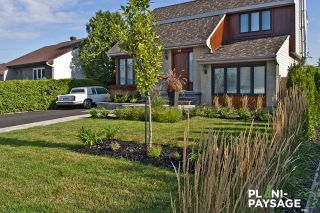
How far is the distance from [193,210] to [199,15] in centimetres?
2216

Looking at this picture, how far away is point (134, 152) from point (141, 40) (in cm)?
256

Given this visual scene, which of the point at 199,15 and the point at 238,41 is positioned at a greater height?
the point at 199,15

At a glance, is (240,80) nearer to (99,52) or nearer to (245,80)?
(245,80)

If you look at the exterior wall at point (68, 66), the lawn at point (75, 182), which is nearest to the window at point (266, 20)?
the lawn at point (75, 182)

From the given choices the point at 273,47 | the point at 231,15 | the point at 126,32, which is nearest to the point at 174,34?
the point at 231,15

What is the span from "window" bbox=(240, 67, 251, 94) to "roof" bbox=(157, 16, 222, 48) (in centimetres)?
304

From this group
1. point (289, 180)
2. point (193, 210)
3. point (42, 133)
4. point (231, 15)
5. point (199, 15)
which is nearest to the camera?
point (193, 210)

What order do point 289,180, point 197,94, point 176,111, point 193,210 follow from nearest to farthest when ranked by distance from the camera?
point 193,210, point 289,180, point 176,111, point 197,94

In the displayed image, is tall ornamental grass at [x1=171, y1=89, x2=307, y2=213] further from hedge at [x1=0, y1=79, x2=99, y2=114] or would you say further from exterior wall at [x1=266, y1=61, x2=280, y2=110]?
hedge at [x1=0, y1=79, x2=99, y2=114]

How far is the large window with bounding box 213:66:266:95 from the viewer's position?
18406mm

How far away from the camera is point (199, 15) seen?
2345cm

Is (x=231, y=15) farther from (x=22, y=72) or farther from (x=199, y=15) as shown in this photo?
(x=22, y=72)

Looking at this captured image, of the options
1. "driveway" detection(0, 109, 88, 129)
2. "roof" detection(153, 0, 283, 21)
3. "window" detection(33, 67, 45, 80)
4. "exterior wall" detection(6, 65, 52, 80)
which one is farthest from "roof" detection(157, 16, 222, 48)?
"window" detection(33, 67, 45, 80)

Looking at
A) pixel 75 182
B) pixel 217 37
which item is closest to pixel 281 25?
pixel 217 37
